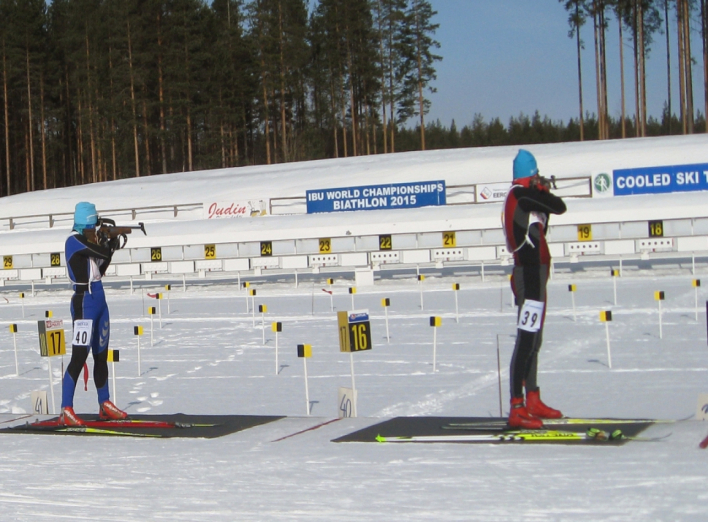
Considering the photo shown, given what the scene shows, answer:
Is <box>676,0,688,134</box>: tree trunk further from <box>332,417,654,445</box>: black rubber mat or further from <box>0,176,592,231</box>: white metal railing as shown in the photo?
<box>332,417,654,445</box>: black rubber mat

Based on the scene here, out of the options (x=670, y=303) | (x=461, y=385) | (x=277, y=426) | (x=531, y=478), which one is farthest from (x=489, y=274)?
(x=531, y=478)

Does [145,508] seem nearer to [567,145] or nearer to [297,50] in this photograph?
[567,145]

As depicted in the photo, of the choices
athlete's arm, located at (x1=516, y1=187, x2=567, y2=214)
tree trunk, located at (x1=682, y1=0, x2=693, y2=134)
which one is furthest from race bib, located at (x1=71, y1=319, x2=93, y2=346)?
tree trunk, located at (x1=682, y1=0, x2=693, y2=134)

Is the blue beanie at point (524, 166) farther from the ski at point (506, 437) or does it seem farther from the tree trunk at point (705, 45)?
the tree trunk at point (705, 45)

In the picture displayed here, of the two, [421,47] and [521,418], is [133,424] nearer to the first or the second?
[521,418]

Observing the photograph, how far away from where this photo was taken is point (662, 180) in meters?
32.8

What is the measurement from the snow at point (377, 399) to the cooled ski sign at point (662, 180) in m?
1.24

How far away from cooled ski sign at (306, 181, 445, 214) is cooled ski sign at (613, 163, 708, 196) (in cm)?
697

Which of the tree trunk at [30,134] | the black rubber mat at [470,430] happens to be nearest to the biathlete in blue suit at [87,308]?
the black rubber mat at [470,430]

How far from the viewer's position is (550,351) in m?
14.1

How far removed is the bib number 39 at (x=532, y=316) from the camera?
22.1ft

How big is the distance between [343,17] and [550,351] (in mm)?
A: 58518

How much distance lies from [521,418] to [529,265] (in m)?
1.16

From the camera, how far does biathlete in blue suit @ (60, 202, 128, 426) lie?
27.5 ft
